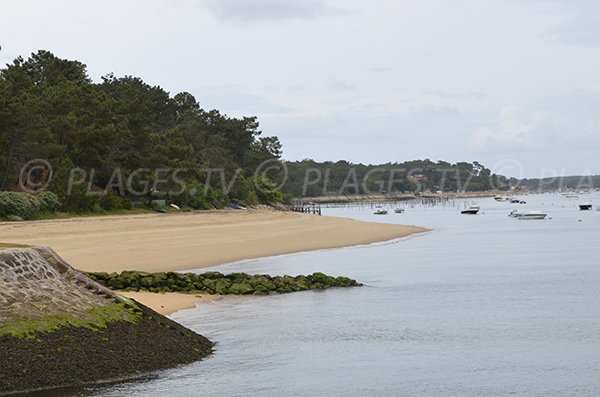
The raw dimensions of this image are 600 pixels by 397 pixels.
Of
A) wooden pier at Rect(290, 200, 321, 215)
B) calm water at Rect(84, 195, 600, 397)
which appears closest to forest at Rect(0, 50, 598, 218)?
wooden pier at Rect(290, 200, 321, 215)

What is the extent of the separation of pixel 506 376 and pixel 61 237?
31.6 meters

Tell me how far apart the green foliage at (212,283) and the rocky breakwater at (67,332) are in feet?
32.5

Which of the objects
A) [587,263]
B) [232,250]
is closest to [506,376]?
[587,263]

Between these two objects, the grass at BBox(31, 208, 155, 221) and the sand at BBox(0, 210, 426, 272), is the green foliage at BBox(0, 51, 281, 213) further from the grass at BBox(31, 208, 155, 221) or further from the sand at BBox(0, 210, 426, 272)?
the sand at BBox(0, 210, 426, 272)

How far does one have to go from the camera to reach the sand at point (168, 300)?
84.8 ft

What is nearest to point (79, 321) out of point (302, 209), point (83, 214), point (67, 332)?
point (67, 332)

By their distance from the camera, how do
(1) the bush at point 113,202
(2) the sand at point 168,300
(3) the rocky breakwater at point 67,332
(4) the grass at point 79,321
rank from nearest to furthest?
(3) the rocky breakwater at point 67,332 < (4) the grass at point 79,321 < (2) the sand at point 168,300 < (1) the bush at point 113,202

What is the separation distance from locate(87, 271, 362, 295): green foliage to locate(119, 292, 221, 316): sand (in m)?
0.60

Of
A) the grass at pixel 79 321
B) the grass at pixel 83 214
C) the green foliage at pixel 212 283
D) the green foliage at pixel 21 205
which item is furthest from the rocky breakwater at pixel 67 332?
the grass at pixel 83 214

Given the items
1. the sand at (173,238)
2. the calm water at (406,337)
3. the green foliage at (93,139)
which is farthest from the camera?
the green foliage at (93,139)

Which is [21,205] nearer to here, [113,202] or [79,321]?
[113,202]

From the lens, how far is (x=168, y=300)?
27.5m

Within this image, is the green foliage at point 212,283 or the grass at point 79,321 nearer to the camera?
the grass at point 79,321

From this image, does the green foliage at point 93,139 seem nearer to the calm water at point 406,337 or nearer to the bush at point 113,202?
the bush at point 113,202
